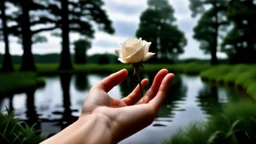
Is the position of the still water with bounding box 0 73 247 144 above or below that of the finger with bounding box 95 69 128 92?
below

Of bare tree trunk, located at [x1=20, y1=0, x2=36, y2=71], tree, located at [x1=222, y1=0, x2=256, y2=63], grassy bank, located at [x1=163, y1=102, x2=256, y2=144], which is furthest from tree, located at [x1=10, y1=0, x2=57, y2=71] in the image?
grassy bank, located at [x1=163, y1=102, x2=256, y2=144]

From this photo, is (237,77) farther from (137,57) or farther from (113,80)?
(137,57)

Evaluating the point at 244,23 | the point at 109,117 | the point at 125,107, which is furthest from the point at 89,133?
the point at 244,23

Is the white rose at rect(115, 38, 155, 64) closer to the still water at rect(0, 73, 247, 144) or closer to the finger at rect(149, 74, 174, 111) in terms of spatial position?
the finger at rect(149, 74, 174, 111)

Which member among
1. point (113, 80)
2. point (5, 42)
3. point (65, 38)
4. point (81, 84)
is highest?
point (113, 80)

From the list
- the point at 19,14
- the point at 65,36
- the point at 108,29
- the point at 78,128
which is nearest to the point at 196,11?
the point at 108,29

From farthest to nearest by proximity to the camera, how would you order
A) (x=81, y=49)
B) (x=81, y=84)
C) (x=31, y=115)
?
(x=81, y=49)
(x=81, y=84)
(x=31, y=115)

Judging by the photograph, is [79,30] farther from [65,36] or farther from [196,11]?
[196,11]
